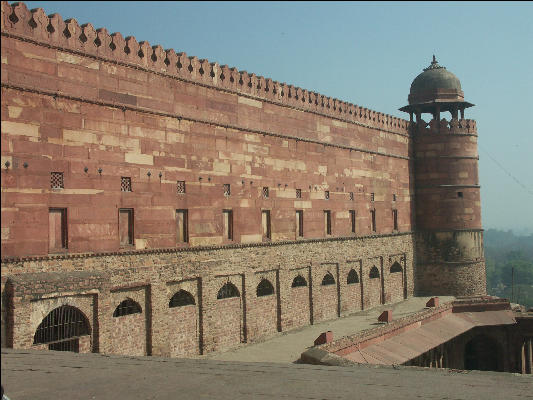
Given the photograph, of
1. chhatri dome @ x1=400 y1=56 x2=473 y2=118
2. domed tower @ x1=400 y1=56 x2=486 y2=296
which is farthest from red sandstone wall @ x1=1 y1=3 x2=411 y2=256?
chhatri dome @ x1=400 y1=56 x2=473 y2=118

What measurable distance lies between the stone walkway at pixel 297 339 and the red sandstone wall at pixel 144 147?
9.58ft

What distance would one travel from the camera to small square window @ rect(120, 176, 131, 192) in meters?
12.6

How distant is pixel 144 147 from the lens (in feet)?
43.1

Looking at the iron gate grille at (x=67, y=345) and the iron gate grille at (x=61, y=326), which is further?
the iron gate grille at (x=67, y=345)

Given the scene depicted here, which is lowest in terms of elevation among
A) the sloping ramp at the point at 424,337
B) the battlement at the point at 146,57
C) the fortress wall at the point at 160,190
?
the sloping ramp at the point at 424,337

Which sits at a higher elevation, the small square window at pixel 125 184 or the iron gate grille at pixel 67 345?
the small square window at pixel 125 184

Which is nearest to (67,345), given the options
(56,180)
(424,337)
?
(56,180)

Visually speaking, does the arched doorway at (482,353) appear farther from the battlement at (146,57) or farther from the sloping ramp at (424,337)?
the battlement at (146,57)

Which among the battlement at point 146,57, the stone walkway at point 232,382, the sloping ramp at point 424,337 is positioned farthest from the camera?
the sloping ramp at point 424,337

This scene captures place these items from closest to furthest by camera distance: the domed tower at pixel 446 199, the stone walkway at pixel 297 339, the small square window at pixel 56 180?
the small square window at pixel 56 180 < the stone walkway at pixel 297 339 < the domed tower at pixel 446 199

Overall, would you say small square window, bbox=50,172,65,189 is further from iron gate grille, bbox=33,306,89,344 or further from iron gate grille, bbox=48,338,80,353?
iron gate grille, bbox=48,338,80,353

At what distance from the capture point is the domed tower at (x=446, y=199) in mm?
25031

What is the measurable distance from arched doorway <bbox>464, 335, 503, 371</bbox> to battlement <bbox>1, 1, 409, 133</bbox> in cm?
1030

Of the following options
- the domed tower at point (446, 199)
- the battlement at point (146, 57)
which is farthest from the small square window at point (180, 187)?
the domed tower at point (446, 199)
